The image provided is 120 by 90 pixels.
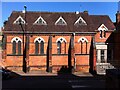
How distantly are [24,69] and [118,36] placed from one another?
14.0m

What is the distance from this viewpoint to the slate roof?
3666cm

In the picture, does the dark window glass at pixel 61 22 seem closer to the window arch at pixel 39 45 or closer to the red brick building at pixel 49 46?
the red brick building at pixel 49 46

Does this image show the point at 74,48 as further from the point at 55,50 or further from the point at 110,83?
the point at 110,83

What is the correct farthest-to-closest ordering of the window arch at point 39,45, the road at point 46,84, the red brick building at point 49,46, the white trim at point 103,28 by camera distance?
the white trim at point 103,28
the window arch at point 39,45
the red brick building at point 49,46
the road at point 46,84

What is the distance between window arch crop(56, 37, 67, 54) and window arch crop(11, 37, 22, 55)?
5.37 m

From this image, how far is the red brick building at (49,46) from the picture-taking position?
118 feet

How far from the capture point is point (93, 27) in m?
37.6

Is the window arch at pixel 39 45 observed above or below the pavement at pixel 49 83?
above

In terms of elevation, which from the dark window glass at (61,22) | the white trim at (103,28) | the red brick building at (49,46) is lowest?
the red brick building at (49,46)

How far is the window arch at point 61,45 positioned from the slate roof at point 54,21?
145cm

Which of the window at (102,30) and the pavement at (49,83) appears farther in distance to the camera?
the window at (102,30)

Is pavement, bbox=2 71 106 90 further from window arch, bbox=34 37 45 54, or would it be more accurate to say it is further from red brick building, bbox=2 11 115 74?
window arch, bbox=34 37 45 54

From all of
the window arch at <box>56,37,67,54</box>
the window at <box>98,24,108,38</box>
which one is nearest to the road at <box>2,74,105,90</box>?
the window arch at <box>56,37,67,54</box>

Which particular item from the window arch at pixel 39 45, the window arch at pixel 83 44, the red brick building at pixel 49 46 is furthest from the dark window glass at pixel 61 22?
the window arch at pixel 39 45
